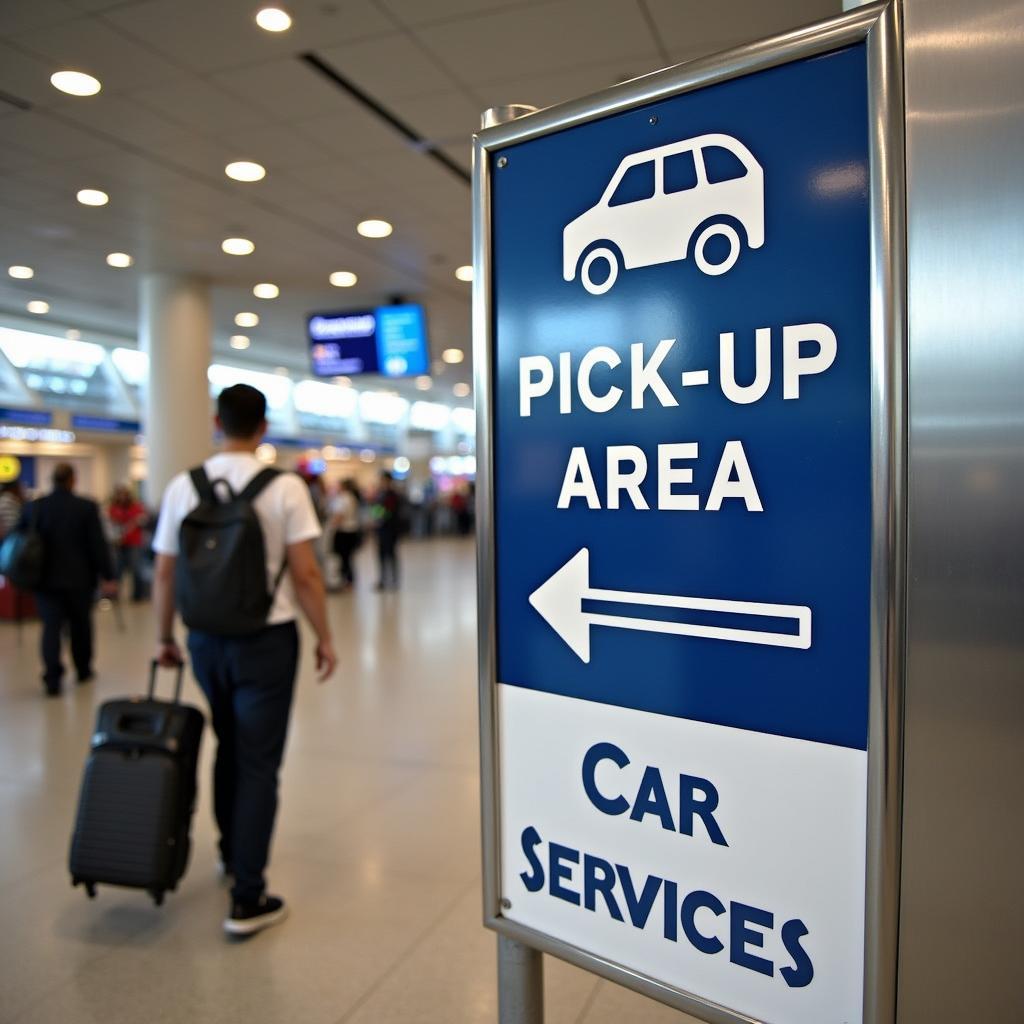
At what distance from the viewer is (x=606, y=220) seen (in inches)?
44.6

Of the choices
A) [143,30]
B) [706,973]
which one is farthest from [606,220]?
[143,30]

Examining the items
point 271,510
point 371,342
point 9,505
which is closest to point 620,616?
point 271,510

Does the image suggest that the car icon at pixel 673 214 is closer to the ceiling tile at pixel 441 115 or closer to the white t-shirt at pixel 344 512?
the ceiling tile at pixel 441 115

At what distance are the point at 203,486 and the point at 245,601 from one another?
42cm

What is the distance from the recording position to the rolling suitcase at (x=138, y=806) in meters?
2.61

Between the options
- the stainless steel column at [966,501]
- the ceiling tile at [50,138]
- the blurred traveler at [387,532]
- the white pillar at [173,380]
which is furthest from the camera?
the blurred traveler at [387,532]

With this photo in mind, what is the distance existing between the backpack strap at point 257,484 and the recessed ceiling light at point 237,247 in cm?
569

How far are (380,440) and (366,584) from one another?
1374 centimetres

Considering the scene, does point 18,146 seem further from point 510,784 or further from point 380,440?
point 380,440

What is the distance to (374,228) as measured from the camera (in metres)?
7.40

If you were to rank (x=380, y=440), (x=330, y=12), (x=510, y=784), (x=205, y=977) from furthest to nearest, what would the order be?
(x=380, y=440) < (x=330, y=12) < (x=205, y=977) < (x=510, y=784)

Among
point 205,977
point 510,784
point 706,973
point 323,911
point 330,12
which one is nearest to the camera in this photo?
point 706,973

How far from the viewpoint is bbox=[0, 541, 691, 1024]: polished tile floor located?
2.30m

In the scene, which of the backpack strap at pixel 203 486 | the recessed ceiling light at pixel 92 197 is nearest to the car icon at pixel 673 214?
the backpack strap at pixel 203 486
